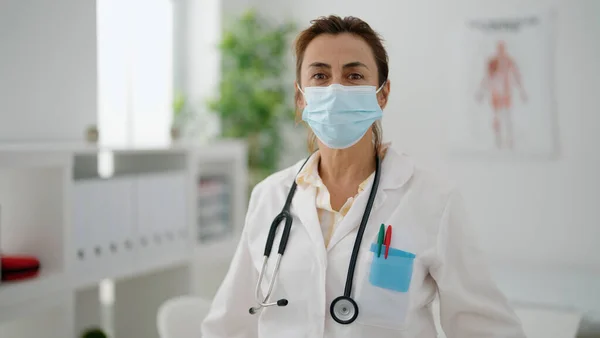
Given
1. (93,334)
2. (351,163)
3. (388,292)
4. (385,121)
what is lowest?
(93,334)

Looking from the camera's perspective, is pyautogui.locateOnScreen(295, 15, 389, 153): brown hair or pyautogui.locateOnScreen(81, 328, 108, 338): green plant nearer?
pyautogui.locateOnScreen(295, 15, 389, 153): brown hair

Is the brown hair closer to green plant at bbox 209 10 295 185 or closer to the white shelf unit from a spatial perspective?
the white shelf unit

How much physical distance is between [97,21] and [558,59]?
2.51 metres

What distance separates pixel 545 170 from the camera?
142 inches

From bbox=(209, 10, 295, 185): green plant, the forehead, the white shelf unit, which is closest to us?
the forehead

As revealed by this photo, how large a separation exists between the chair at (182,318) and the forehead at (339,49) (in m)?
0.91

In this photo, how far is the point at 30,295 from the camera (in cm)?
202

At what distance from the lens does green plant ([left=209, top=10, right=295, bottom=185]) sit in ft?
12.4

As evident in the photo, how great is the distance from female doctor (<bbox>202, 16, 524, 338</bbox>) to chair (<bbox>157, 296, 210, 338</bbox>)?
0.38 metres

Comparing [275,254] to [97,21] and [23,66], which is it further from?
[97,21]

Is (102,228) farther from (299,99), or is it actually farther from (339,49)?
(339,49)

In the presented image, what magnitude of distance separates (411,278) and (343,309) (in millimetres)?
149

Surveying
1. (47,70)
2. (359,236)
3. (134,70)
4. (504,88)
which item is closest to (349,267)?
(359,236)

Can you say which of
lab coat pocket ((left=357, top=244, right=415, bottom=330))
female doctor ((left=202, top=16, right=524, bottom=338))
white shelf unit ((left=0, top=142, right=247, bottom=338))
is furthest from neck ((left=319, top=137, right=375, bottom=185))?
white shelf unit ((left=0, top=142, right=247, bottom=338))
